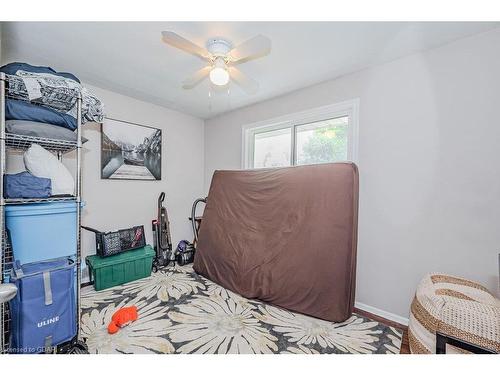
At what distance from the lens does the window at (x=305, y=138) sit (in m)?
2.44

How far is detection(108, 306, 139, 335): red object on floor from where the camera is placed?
5.96 ft

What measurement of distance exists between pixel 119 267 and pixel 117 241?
30 centimetres

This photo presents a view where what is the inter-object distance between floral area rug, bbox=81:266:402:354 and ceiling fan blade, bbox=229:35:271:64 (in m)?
2.13

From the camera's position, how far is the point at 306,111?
8.95 ft

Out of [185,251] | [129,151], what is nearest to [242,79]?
[129,151]

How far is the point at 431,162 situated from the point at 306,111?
136cm

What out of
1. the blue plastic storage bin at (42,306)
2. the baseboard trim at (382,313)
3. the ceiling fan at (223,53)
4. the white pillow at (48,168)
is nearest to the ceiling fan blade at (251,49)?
the ceiling fan at (223,53)

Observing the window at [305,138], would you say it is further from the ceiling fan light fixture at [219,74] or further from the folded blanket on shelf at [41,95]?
the folded blanket on shelf at [41,95]

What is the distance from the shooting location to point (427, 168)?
75.4 inches

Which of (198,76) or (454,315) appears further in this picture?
(198,76)

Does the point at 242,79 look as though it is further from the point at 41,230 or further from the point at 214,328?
the point at 214,328

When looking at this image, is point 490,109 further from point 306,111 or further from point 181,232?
point 181,232

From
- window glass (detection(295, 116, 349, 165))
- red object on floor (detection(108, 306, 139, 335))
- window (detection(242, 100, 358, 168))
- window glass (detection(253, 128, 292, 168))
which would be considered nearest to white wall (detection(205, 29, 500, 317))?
window (detection(242, 100, 358, 168))

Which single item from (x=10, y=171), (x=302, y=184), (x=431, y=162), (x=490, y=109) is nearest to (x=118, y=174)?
(x=10, y=171)
